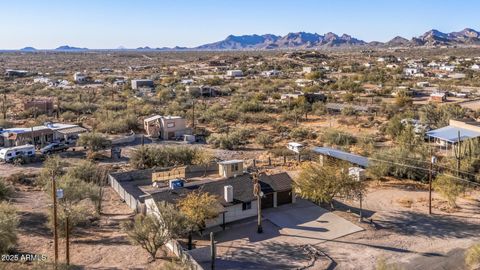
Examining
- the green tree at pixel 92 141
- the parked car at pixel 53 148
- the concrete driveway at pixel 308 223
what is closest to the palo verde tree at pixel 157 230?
the concrete driveway at pixel 308 223

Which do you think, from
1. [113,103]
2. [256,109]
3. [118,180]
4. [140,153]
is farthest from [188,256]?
[113,103]

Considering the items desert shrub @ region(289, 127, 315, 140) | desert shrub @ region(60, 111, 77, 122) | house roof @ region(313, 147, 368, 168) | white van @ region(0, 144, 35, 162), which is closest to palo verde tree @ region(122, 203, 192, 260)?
house roof @ region(313, 147, 368, 168)

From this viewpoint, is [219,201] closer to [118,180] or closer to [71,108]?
[118,180]

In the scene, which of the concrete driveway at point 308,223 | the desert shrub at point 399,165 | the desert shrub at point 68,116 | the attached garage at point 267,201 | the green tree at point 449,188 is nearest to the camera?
the concrete driveway at point 308,223

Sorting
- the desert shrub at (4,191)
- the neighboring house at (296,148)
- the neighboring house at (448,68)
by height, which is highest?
the neighboring house at (448,68)

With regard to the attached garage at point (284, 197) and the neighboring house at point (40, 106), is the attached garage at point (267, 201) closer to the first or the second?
the attached garage at point (284, 197)

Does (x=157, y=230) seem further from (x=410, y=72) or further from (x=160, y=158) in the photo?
(x=410, y=72)
